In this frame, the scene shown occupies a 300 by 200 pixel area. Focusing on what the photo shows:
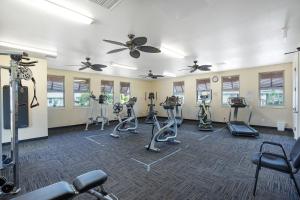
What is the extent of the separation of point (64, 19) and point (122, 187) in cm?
302

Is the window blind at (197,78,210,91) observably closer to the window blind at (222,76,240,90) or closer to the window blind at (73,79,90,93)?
the window blind at (222,76,240,90)

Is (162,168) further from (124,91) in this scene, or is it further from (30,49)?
(124,91)

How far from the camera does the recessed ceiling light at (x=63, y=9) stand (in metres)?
2.12

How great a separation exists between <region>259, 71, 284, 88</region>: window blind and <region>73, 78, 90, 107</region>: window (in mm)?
8518

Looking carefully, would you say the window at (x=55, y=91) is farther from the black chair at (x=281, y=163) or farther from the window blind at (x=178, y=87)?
the black chair at (x=281, y=163)

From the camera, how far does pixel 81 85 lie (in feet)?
25.8

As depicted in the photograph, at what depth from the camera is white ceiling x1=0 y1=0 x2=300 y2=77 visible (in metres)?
2.27

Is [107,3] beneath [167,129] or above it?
above

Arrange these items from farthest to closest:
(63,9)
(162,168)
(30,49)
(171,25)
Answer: (30,49)
(162,168)
(171,25)
(63,9)

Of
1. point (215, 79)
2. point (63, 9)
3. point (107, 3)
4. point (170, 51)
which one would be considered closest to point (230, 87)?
point (215, 79)

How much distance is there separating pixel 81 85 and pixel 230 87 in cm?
774

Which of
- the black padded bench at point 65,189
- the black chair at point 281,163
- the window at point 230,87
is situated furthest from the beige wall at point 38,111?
the window at point 230,87

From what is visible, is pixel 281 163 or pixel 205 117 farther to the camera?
pixel 205 117

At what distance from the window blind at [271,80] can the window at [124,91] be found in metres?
7.22
